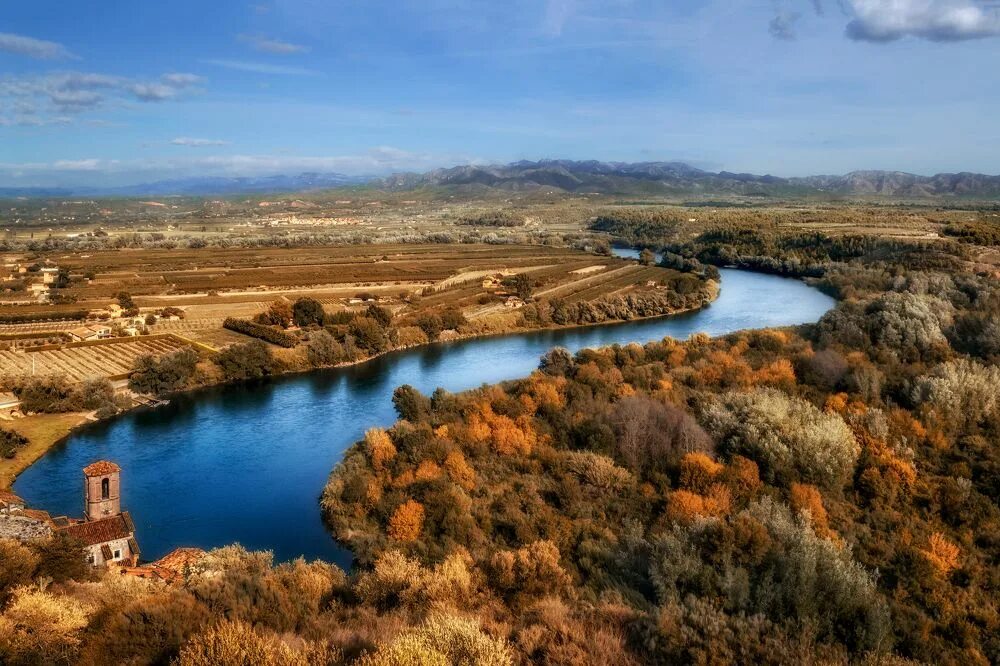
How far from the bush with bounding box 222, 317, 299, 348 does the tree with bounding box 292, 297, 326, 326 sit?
181 cm

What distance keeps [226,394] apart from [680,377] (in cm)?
1841

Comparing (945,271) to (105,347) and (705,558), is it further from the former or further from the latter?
(105,347)

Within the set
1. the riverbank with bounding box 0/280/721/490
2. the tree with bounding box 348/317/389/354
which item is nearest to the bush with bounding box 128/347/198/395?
the riverbank with bounding box 0/280/721/490

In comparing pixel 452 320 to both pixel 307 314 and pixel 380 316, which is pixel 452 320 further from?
pixel 307 314

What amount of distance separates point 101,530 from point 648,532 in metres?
11.3

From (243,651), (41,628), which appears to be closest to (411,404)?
(41,628)

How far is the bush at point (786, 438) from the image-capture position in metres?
15.2

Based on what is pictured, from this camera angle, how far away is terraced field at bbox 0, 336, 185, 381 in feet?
95.9

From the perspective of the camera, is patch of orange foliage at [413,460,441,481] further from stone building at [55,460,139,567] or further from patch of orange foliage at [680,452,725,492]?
stone building at [55,460,139,567]

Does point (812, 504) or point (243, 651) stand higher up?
point (243, 651)

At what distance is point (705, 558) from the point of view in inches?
437

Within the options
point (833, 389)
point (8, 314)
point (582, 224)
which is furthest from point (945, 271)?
point (582, 224)

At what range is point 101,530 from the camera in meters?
14.9

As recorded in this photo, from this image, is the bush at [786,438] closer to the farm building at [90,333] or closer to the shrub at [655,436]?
the shrub at [655,436]
